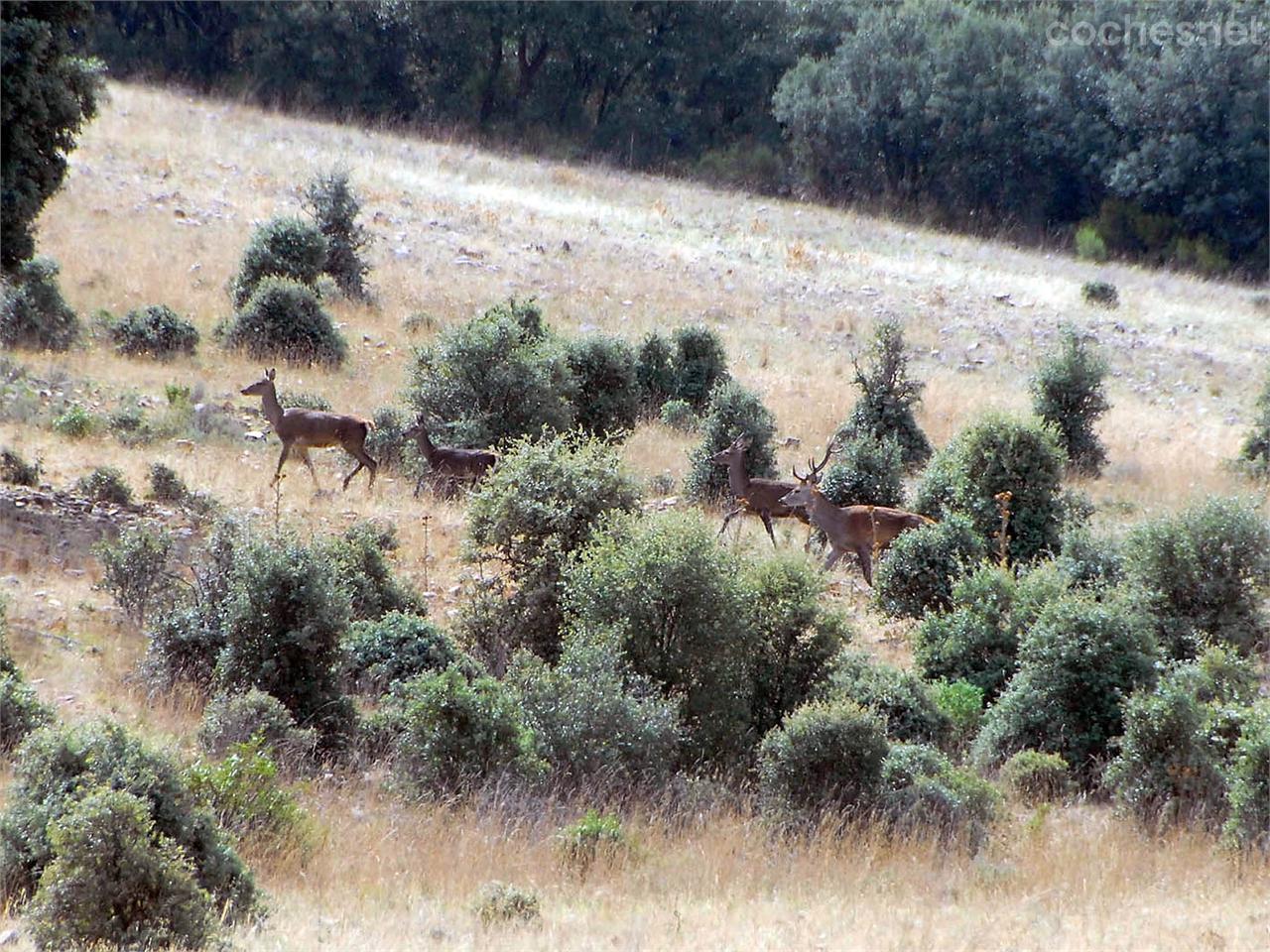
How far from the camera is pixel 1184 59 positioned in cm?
4516

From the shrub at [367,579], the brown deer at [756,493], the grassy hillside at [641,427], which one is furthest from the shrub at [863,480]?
the shrub at [367,579]

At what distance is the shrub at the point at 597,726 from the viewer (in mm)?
9406

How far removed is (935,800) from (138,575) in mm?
6552

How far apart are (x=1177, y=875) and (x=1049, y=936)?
1.81 metres

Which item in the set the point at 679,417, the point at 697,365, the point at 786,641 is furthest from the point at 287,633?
the point at 697,365

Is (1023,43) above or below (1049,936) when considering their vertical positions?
above

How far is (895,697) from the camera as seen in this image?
10789 millimetres

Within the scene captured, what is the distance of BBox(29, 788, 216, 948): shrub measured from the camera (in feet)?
19.2

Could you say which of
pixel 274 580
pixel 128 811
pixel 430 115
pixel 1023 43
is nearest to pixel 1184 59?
pixel 1023 43

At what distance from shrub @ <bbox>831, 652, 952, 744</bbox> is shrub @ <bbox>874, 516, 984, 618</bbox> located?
9.78ft

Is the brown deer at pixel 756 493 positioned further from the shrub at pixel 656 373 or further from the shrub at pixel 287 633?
the shrub at pixel 287 633

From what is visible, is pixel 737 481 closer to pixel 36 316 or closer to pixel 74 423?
pixel 74 423

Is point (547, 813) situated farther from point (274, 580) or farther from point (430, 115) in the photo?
point (430, 115)

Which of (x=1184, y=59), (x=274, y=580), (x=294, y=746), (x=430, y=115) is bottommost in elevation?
(x=294, y=746)
